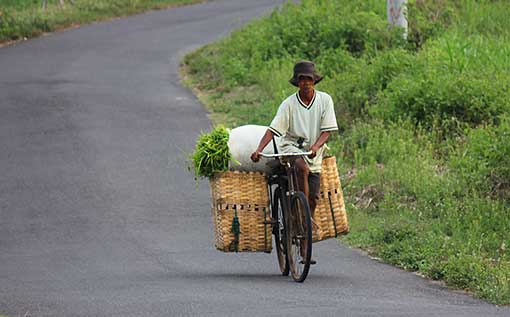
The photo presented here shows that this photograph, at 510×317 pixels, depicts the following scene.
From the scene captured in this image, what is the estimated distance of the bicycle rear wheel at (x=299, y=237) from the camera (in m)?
10.3

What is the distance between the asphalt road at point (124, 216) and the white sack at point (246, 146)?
3.53 ft

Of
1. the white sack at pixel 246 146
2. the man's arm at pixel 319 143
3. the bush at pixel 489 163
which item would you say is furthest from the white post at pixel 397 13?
the man's arm at pixel 319 143

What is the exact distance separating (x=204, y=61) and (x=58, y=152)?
24.0 ft

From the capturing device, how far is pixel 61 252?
13.0m

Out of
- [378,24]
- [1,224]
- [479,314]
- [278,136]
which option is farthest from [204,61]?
[479,314]

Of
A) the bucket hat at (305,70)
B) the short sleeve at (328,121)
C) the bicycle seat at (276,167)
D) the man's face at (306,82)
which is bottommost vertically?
the bicycle seat at (276,167)

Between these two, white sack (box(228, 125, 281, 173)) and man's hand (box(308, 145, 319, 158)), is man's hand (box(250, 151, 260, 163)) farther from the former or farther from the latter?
man's hand (box(308, 145, 319, 158))

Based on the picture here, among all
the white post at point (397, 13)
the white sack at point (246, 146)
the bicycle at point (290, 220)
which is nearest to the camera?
the bicycle at point (290, 220)

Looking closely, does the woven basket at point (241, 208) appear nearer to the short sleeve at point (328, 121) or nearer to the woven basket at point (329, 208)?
the woven basket at point (329, 208)

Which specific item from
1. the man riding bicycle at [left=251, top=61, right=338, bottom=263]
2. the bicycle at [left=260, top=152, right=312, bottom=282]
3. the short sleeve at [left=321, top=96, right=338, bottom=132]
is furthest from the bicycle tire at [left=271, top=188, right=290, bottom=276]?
the short sleeve at [left=321, top=96, right=338, bottom=132]

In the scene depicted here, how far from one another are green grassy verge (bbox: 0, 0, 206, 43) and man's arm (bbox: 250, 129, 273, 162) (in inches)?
837

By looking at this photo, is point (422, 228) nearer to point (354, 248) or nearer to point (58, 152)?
point (354, 248)

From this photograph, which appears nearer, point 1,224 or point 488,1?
point 1,224

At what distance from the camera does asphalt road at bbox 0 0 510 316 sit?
375 inches
